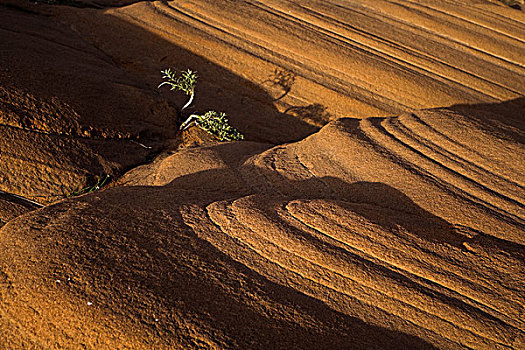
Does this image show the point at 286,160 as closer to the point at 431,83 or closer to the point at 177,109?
the point at 177,109

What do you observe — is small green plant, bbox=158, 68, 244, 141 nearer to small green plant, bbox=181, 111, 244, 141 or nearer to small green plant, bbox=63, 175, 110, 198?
small green plant, bbox=181, 111, 244, 141

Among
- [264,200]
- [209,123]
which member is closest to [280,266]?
[264,200]

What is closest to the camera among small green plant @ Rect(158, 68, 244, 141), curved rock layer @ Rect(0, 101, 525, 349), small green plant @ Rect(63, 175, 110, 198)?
curved rock layer @ Rect(0, 101, 525, 349)

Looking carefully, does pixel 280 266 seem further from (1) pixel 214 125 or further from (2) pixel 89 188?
(1) pixel 214 125

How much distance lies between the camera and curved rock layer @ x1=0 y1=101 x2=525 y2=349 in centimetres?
161

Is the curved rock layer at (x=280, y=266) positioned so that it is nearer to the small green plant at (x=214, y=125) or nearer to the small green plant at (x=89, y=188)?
the small green plant at (x=89, y=188)

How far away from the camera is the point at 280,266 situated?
1.94m

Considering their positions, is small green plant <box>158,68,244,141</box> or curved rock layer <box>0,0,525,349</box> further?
small green plant <box>158,68,244,141</box>

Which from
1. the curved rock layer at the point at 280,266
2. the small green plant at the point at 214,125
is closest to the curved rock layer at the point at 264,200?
the curved rock layer at the point at 280,266

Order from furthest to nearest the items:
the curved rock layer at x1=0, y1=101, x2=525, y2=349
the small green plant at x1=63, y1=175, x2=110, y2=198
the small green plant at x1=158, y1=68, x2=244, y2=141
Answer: the small green plant at x1=158, y1=68, x2=244, y2=141, the small green plant at x1=63, y1=175, x2=110, y2=198, the curved rock layer at x1=0, y1=101, x2=525, y2=349

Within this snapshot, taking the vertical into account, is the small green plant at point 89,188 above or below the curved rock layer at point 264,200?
below

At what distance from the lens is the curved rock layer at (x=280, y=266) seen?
1.61 meters

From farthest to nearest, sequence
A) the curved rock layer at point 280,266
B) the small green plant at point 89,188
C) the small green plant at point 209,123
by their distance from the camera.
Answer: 1. the small green plant at point 209,123
2. the small green plant at point 89,188
3. the curved rock layer at point 280,266

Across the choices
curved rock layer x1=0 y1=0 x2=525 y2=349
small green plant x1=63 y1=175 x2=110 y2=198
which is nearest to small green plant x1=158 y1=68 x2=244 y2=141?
curved rock layer x1=0 y1=0 x2=525 y2=349
